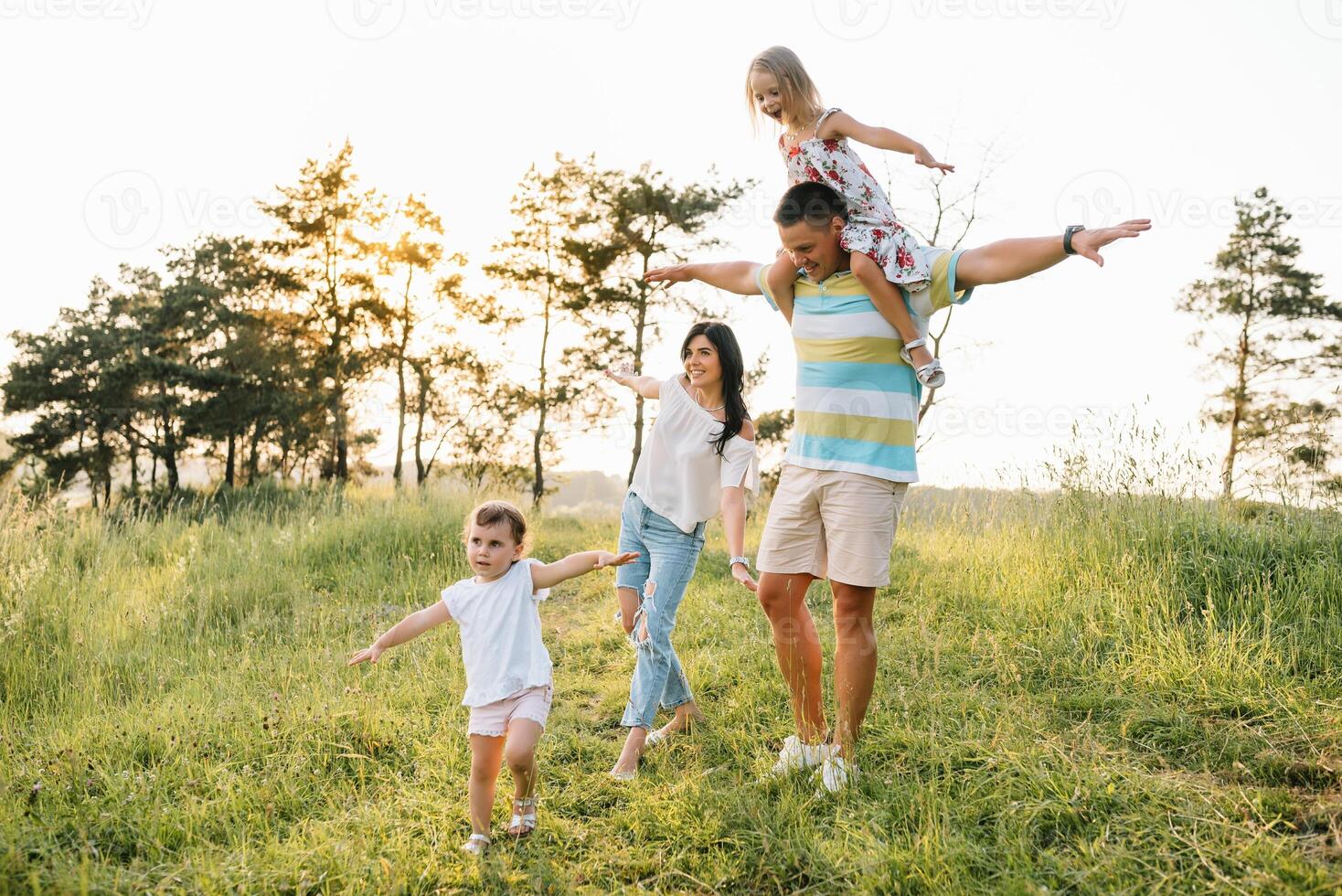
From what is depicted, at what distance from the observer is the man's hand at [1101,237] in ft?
8.48

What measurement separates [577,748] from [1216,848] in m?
2.59

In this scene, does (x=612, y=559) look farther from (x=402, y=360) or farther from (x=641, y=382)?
(x=402, y=360)

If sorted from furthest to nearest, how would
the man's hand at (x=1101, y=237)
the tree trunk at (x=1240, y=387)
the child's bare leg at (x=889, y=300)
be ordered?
1. the tree trunk at (x=1240, y=387)
2. the child's bare leg at (x=889, y=300)
3. the man's hand at (x=1101, y=237)

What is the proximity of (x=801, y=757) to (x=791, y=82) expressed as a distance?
2.75 metres

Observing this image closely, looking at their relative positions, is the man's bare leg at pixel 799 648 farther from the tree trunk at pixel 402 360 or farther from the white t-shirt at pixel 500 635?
the tree trunk at pixel 402 360

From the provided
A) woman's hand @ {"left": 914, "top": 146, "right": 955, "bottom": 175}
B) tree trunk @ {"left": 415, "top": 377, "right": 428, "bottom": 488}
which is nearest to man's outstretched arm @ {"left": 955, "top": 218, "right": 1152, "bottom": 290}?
woman's hand @ {"left": 914, "top": 146, "right": 955, "bottom": 175}

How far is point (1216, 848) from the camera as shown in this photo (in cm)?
263

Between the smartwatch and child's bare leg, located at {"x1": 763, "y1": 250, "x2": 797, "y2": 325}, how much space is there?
1.00 m

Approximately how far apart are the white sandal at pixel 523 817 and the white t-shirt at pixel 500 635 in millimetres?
419

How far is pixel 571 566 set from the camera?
10.3 ft

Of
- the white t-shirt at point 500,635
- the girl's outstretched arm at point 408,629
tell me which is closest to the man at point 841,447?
the white t-shirt at point 500,635

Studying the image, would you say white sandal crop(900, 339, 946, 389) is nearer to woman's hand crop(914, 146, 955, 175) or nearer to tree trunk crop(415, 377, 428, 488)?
woman's hand crop(914, 146, 955, 175)

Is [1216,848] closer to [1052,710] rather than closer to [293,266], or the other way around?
[1052,710]

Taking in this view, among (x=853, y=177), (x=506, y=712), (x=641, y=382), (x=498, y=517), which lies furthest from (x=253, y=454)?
(x=853, y=177)
